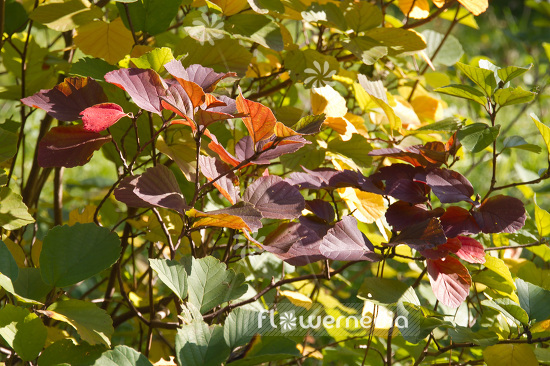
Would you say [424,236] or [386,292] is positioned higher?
[424,236]

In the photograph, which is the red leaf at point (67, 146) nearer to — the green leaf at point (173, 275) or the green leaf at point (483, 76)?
the green leaf at point (173, 275)

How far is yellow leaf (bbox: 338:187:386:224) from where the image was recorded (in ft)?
3.10

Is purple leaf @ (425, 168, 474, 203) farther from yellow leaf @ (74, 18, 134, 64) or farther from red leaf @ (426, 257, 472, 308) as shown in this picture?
yellow leaf @ (74, 18, 134, 64)

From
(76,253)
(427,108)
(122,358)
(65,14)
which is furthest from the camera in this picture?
(427,108)

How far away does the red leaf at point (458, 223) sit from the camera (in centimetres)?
80

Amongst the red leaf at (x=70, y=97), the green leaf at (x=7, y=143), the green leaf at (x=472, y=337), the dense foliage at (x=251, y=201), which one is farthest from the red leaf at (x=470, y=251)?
the green leaf at (x=7, y=143)

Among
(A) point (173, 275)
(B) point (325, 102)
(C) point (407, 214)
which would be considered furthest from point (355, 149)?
(A) point (173, 275)

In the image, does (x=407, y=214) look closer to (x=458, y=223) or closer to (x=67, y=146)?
(x=458, y=223)

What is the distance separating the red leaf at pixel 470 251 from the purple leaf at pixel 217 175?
325 millimetres

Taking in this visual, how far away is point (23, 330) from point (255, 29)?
594 mm

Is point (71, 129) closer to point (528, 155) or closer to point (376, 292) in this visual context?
point (376, 292)

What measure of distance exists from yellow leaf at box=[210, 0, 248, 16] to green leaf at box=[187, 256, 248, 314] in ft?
1.49

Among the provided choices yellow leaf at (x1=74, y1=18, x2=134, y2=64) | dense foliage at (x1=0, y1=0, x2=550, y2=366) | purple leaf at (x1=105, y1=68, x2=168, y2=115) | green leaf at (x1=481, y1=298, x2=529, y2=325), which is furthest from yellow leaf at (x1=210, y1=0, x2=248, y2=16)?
green leaf at (x1=481, y1=298, x2=529, y2=325)

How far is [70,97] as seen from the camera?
0.76 meters
